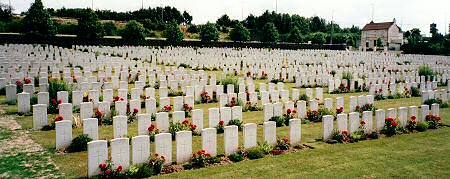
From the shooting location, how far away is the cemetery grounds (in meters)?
7.54

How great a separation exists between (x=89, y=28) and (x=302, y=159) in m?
42.8

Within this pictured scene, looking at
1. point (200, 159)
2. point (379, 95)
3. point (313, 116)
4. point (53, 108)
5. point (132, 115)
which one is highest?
point (379, 95)

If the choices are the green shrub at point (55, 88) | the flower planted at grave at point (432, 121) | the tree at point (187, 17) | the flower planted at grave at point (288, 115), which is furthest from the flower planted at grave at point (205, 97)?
the tree at point (187, 17)

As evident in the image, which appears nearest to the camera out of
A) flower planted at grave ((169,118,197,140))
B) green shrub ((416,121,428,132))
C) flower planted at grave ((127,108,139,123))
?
flower planted at grave ((169,118,197,140))

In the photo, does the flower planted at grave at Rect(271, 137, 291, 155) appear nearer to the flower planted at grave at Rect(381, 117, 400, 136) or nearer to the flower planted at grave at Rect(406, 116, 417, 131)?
the flower planted at grave at Rect(381, 117, 400, 136)

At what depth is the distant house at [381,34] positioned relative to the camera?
267ft

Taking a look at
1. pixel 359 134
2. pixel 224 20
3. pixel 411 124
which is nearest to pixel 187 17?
pixel 224 20

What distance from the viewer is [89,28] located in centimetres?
4678

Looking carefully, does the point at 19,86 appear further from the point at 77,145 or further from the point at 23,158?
the point at 23,158

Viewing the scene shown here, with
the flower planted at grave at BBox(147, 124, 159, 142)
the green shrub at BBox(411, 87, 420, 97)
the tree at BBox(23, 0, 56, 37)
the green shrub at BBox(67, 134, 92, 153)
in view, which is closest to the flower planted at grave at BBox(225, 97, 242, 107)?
the flower planted at grave at BBox(147, 124, 159, 142)

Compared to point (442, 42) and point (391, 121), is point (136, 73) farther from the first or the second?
point (442, 42)

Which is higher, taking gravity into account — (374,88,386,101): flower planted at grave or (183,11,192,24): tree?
(183,11,192,24): tree

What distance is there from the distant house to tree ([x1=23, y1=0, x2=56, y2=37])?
6019 cm

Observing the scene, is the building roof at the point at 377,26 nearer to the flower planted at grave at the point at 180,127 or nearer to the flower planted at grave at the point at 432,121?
the flower planted at grave at the point at 432,121
